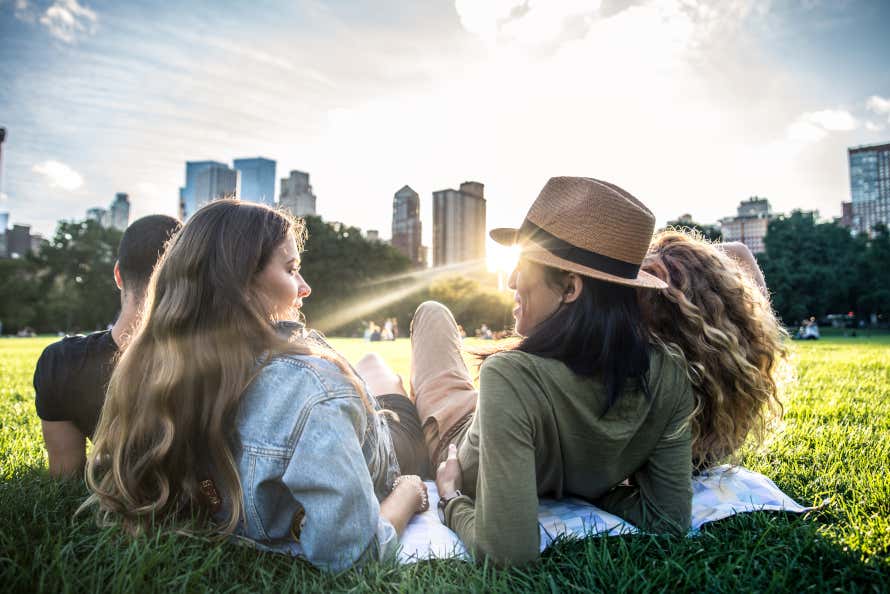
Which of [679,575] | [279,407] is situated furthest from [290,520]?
[679,575]

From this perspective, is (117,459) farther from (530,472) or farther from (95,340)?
(530,472)

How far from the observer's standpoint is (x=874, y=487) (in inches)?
111

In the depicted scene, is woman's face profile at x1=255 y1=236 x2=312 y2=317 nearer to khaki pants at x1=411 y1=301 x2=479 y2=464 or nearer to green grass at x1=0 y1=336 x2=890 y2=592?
green grass at x1=0 y1=336 x2=890 y2=592

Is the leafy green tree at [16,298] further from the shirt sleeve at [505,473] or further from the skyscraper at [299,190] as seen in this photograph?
the skyscraper at [299,190]

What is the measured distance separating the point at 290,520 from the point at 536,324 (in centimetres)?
123

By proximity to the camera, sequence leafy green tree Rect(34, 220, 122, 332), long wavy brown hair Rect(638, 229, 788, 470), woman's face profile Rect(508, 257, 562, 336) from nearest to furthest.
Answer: woman's face profile Rect(508, 257, 562, 336), long wavy brown hair Rect(638, 229, 788, 470), leafy green tree Rect(34, 220, 122, 332)

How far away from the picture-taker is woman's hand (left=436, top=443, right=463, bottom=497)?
2527 millimetres

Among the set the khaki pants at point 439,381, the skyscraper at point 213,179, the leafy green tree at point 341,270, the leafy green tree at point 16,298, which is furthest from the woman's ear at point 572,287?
the skyscraper at point 213,179

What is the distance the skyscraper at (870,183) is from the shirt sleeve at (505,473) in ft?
466

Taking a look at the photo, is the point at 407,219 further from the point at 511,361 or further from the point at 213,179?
the point at 511,361

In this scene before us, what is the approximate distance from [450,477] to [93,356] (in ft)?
6.55

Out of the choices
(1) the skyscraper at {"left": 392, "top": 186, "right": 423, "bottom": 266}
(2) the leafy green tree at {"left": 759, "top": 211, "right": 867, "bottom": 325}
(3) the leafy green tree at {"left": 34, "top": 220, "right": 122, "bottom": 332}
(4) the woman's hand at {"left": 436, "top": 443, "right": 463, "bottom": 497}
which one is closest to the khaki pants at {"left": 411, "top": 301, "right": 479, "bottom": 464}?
(4) the woman's hand at {"left": 436, "top": 443, "right": 463, "bottom": 497}

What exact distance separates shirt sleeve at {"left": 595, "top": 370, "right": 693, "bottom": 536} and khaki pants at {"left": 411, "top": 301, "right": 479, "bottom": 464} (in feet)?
3.42

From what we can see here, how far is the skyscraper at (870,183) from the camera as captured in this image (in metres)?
115
